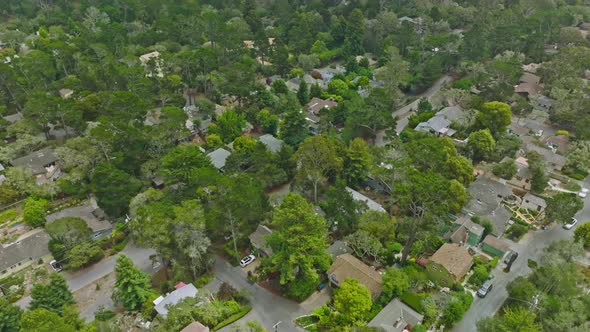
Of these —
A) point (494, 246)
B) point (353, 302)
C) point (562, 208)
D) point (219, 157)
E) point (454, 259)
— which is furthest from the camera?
point (219, 157)

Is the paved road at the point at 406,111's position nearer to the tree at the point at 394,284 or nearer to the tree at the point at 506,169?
the tree at the point at 506,169

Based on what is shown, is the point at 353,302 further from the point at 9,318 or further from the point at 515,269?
the point at 9,318

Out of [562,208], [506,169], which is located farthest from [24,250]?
[562,208]

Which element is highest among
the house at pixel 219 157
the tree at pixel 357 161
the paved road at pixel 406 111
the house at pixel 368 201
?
the tree at pixel 357 161

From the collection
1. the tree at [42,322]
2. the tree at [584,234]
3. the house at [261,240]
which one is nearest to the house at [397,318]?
the house at [261,240]

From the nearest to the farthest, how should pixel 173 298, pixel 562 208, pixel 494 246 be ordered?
pixel 173 298 → pixel 494 246 → pixel 562 208

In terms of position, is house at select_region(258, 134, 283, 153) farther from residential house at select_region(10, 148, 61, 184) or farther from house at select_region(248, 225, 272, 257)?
residential house at select_region(10, 148, 61, 184)

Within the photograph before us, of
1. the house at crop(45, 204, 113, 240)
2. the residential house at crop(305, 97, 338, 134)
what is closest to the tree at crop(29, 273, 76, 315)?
the house at crop(45, 204, 113, 240)
